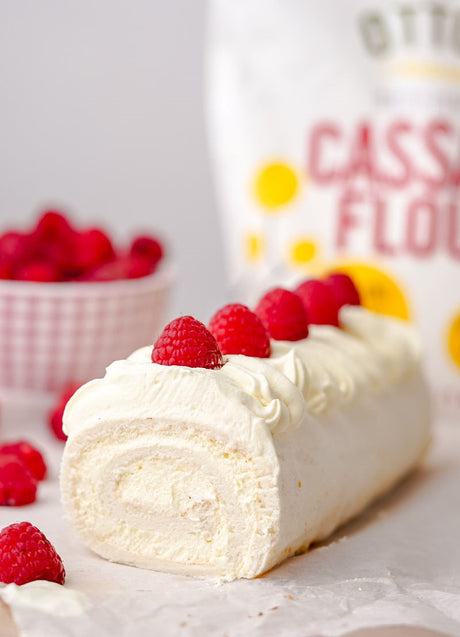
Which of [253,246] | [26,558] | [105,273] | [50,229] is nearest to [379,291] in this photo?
[253,246]

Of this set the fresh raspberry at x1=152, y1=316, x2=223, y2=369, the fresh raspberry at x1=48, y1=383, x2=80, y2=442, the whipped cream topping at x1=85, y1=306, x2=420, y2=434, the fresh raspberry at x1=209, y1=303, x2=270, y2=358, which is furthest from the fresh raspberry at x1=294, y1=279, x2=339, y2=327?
the fresh raspberry at x1=48, y1=383, x2=80, y2=442

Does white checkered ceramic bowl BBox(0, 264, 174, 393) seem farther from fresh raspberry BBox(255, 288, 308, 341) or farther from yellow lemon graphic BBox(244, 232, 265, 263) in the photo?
fresh raspberry BBox(255, 288, 308, 341)

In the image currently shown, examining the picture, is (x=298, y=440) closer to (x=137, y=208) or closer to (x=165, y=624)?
(x=165, y=624)

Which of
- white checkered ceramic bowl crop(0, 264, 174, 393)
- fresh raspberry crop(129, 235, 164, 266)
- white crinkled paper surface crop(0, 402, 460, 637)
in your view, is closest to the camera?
white crinkled paper surface crop(0, 402, 460, 637)

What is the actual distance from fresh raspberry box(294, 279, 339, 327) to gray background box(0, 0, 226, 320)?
63.6 inches

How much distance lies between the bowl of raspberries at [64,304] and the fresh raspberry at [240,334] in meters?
0.70

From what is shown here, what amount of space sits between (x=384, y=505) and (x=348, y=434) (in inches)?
9.2

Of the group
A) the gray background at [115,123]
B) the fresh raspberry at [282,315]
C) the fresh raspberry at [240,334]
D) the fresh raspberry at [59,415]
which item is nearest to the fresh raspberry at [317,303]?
the fresh raspberry at [282,315]

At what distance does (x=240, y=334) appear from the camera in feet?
5.03

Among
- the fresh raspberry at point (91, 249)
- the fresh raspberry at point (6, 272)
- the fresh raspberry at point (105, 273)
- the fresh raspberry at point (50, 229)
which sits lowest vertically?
the fresh raspberry at point (105, 273)

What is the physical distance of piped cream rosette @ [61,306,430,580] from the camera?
1404 mm

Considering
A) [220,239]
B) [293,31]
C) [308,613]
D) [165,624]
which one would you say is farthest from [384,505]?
[220,239]

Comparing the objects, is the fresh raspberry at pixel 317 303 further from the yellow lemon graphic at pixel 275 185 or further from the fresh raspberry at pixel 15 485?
the yellow lemon graphic at pixel 275 185

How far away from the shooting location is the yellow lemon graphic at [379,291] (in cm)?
249
